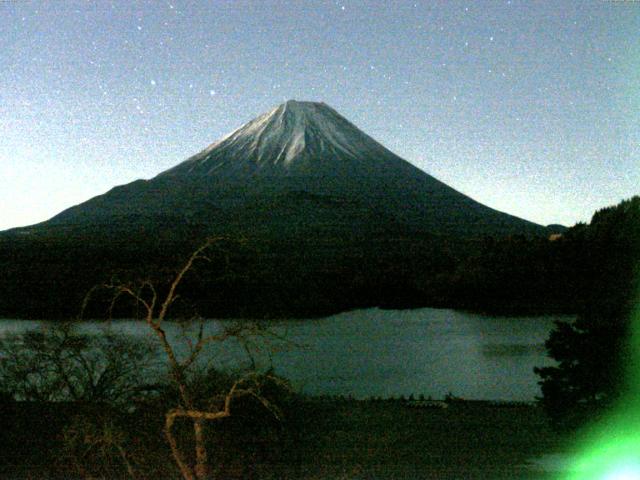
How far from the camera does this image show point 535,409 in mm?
7516

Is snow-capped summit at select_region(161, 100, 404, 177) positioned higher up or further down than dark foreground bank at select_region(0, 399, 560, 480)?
higher up

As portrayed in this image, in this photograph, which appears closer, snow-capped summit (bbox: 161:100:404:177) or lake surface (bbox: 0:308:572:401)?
lake surface (bbox: 0:308:572:401)

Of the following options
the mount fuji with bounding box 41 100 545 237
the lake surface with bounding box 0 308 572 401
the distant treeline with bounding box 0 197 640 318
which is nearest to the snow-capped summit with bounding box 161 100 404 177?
the mount fuji with bounding box 41 100 545 237

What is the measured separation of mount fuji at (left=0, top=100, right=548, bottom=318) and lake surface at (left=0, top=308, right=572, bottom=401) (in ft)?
4.51

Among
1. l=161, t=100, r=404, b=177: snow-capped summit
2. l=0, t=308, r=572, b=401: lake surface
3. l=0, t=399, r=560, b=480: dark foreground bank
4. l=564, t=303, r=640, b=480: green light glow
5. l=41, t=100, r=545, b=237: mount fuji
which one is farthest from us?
l=161, t=100, r=404, b=177: snow-capped summit

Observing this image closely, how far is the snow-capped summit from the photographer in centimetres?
4278

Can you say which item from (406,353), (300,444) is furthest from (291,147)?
(300,444)

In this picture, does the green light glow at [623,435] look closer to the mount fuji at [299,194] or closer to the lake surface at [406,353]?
the lake surface at [406,353]

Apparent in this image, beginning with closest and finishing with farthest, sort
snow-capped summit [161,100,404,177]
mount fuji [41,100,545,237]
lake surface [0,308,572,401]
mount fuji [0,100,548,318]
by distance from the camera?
lake surface [0,308,572,401], mount fuji [0,100,548,318], mount fuji [41,100,545,237], snow-capped summit [161,100,404,177]

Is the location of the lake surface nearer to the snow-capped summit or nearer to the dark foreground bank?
the dark foreground bank

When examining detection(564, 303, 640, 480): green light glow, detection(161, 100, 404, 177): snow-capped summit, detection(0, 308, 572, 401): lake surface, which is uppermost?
detection(161, 100, 404, 177): snow-capped summit

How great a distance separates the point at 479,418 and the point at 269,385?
7.47ft

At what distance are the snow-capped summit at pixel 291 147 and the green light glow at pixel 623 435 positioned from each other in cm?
3762

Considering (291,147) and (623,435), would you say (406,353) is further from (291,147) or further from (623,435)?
(291,147)
